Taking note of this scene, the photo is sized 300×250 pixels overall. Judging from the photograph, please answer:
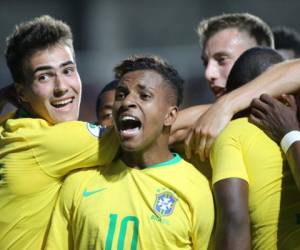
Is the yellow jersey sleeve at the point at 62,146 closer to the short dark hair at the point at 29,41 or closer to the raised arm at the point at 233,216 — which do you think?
the short dark hair at the point at 29,41

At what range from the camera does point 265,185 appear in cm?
405

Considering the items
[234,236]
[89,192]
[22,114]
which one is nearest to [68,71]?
[22,114]

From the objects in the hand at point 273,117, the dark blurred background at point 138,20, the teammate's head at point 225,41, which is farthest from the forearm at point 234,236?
the dark blurred background at point 138,20

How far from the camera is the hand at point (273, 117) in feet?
13.6

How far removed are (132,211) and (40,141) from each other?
22.3 inches

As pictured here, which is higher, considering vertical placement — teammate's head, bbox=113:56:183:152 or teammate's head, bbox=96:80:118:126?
teammate's head, bbox=113:56:183:152

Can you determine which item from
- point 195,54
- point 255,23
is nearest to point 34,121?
point 255,23

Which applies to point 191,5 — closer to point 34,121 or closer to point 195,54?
point 195,54

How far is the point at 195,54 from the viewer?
13.1m

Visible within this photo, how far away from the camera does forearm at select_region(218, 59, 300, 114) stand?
4.22m

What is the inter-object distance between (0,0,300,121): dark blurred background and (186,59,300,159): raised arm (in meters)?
8.53

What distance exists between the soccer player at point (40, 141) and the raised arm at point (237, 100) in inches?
16.2

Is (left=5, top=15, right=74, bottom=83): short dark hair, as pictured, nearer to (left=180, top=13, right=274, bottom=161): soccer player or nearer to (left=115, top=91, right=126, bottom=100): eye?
(left=115, top=91, right=126, bottom=100): eye

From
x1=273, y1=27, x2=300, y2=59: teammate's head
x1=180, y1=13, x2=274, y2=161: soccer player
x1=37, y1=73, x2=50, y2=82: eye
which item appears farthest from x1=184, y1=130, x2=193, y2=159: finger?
x1=273, y1=27, x2=300, y2=59: teammate's head
